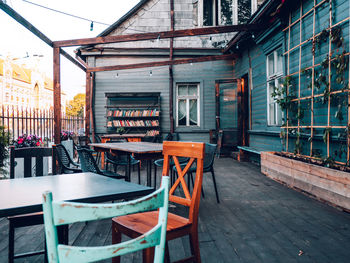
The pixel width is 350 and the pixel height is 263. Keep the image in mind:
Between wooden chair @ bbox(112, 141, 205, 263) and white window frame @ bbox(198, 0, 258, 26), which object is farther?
white window frame @ bbox(198, 0, 258, 26)

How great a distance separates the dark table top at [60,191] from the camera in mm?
1173

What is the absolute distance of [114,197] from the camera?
135 centimetres

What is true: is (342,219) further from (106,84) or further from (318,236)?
(106,84)

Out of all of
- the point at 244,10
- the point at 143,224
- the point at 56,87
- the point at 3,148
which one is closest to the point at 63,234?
the point at 143,224

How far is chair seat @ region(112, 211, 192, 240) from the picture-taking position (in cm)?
147

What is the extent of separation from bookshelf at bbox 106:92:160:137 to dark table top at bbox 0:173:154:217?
6.80m

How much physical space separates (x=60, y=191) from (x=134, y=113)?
7342 millimetres

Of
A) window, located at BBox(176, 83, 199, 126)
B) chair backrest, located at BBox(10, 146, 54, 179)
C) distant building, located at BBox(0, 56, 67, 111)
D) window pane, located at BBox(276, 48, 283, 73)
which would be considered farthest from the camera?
distant building, located at BBox(0, 56, 67, 111)

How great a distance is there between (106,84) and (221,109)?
3955mm

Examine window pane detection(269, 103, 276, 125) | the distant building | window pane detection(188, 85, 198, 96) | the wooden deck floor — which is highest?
the distant building

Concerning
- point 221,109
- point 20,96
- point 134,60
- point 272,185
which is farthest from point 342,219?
point 20,96

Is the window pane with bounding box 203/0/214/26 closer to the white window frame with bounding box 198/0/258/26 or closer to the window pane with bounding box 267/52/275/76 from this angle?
the white window frame with bounding box 198/0/258/26

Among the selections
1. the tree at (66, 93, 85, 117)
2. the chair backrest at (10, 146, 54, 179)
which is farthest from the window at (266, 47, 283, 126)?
the tree at (66, 93, 85, 117)

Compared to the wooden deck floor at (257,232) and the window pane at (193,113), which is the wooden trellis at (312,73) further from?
the window pane at (193,113)
